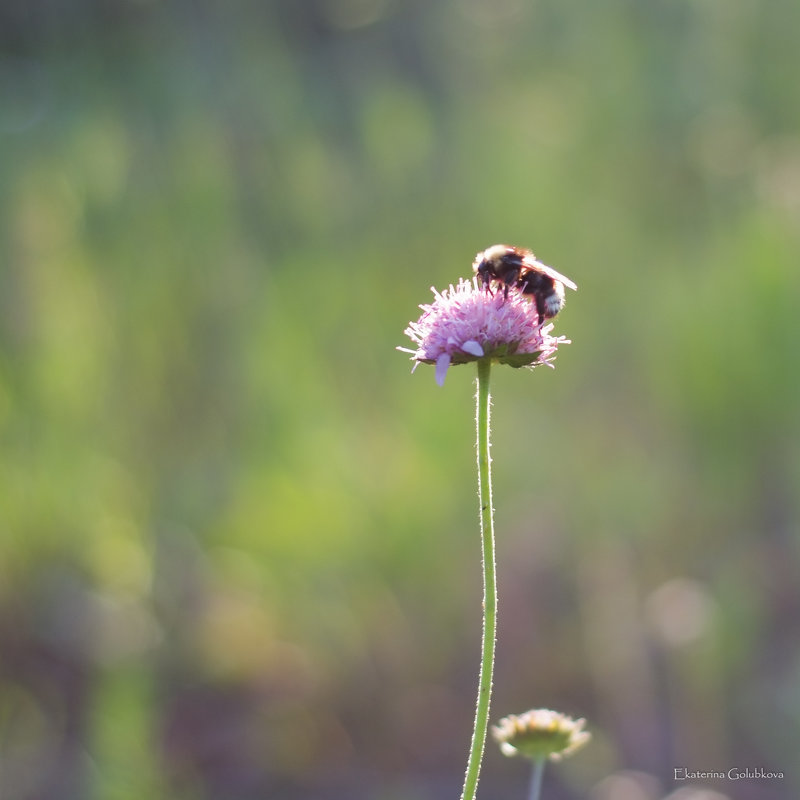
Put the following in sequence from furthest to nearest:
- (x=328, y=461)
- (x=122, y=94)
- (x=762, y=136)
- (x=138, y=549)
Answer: (x=122, y=94), (x=762, y=136), (x=328, y=461), (x=138, y=549)

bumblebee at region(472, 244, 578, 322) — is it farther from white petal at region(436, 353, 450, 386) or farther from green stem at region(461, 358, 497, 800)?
green stem at region(461, 358, 497, 800)

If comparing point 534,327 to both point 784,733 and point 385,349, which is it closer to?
point 784,733

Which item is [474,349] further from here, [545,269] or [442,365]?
[545,269]

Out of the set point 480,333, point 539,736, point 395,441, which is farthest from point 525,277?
point 395,441

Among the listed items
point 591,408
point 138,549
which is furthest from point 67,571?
point 591,408

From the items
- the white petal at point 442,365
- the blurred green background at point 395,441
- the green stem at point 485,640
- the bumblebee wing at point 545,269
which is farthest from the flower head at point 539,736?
the blurred green background at point 395,441
